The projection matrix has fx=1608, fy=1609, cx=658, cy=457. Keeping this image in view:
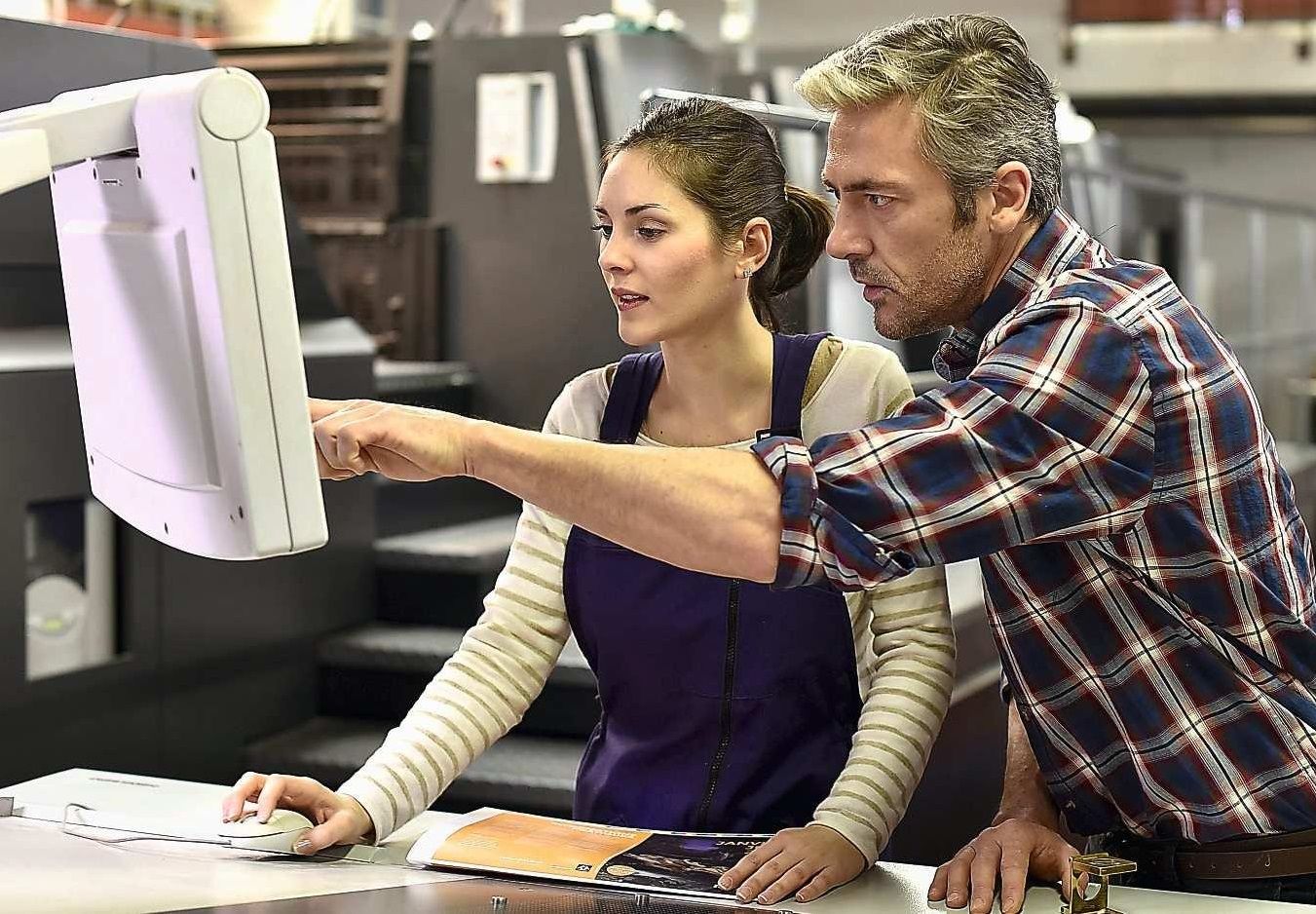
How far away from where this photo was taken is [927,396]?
4.16ft

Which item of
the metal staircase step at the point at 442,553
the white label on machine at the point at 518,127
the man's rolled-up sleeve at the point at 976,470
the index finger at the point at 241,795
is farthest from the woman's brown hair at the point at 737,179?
the white label on machine at the point at 518,127

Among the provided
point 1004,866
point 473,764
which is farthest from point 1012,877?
point 473,764

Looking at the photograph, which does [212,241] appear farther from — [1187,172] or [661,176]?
[1187,172]

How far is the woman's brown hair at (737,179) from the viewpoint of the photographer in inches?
65.9

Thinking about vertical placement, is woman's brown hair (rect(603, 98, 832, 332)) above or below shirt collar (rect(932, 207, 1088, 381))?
above

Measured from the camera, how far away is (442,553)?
340 cm

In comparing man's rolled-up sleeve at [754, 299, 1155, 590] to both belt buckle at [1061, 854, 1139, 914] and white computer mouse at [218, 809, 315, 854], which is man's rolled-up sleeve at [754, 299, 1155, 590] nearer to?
belt buckle at [1061, 854, 1139, 914]

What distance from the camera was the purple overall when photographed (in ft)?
5.31

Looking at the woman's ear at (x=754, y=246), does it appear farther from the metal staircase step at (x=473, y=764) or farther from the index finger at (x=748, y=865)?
the metal staircase step at (x=473, y=764)

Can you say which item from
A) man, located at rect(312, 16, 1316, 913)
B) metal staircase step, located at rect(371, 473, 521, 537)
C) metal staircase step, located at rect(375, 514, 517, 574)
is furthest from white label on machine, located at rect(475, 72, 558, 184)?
man, located at rect(312, 16, 1316, 913)

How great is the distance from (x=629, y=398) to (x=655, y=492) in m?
0.50

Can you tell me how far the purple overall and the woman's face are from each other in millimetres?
108

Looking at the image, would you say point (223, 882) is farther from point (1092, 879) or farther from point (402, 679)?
point (402, 679)

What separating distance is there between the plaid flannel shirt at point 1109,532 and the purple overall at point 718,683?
237 millimetres
